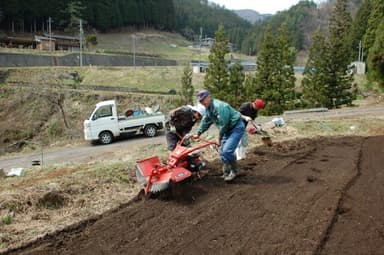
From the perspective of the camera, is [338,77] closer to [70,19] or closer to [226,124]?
[226,124]

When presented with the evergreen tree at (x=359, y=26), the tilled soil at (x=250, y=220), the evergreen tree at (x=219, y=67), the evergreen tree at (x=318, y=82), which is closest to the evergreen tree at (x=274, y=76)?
the evergreen tree at (x=318, y=82)

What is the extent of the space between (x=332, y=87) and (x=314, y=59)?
3268mm

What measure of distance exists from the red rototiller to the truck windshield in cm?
1373

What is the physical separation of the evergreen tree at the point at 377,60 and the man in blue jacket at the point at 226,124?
823cm

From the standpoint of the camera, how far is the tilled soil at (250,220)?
4.21 m

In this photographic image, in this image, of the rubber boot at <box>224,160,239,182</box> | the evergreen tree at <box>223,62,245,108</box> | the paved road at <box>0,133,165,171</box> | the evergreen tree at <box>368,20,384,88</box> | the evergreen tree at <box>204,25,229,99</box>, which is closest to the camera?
the rubber boot at <box>224,160,239,182</box>

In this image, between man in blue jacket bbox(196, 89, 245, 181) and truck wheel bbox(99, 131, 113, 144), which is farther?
truck wheel bbox(99, 131, 113, 144)

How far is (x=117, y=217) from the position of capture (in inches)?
201

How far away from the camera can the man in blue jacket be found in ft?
20.7

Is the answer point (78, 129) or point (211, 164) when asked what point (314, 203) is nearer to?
point (211, 164)

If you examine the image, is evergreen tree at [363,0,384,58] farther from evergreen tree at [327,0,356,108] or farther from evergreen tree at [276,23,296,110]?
evergreen tree at [276,23,296,110]

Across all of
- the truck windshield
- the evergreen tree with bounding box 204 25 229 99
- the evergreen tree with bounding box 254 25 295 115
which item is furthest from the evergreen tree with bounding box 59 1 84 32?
the truck windshield

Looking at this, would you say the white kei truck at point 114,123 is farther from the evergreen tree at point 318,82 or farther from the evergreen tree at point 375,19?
the evergreen tree at point 318,82

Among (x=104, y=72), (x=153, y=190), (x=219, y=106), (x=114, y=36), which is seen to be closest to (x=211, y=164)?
(x=219, y=106)
